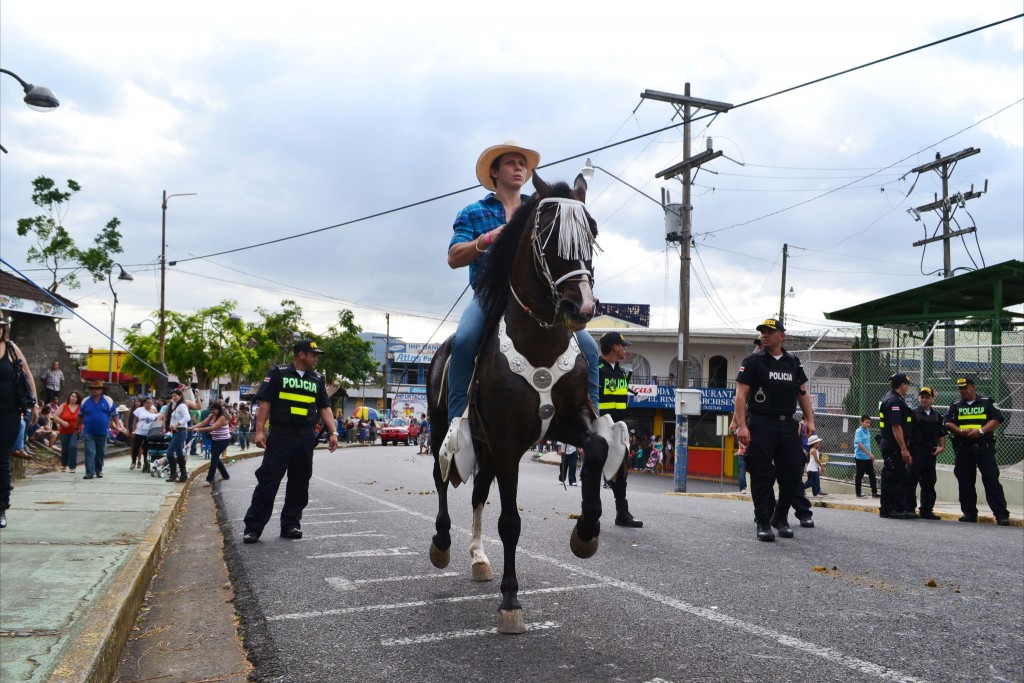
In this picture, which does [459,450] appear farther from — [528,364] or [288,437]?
[288,437]

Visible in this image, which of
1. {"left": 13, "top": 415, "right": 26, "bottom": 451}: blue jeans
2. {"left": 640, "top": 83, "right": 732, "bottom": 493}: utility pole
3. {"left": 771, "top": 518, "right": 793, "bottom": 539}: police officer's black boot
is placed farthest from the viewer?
{"left": 640, "top": 83, "right": 732, "bottom": 493}: utility pole

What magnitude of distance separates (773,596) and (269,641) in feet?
9.97

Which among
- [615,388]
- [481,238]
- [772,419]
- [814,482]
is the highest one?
[481,238]

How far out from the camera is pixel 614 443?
463cm

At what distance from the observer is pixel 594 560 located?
20.8ft

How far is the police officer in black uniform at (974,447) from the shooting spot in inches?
429

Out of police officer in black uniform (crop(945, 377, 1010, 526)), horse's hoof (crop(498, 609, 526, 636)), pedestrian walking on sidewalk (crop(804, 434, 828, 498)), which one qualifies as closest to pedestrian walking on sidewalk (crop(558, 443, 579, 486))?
police officer in black uniform (crop(945, 377, 1010, 526))

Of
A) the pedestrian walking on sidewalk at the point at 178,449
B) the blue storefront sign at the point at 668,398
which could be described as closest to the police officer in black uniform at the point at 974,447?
the pedestrian walking on sidewalk at the point at 178,449

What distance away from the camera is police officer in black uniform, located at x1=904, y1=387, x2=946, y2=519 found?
11547mm

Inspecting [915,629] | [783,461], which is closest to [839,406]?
[783,461]

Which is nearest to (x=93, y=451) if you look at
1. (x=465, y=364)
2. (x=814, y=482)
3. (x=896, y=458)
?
(x=465, y=364)

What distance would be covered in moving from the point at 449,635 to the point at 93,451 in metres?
12.5

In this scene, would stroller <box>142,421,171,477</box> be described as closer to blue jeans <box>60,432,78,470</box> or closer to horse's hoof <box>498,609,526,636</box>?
blue jeans <box>60,432,78,470</box>

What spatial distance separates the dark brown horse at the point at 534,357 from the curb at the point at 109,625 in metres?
1.94
